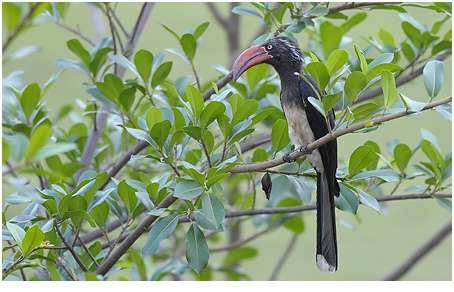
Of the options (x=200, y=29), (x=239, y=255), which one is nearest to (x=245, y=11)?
(x=200, y=29)

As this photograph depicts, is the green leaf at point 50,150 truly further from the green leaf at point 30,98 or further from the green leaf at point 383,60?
the green leaf at point 30,98

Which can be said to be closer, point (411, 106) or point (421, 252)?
point (411, 106)

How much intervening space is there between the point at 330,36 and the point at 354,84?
0.63 meters

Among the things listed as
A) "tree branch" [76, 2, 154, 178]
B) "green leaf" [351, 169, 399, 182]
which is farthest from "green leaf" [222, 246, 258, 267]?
"green leaf" [351, 169, 399, 182]

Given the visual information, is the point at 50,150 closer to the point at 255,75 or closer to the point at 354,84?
the point at 354,84

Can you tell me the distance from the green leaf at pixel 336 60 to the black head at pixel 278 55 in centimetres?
30

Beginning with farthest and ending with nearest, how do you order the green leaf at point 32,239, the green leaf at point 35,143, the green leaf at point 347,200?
the green leaf at point 347,200 < the green leaf at point 32,239 < the green leaf at point 35,143

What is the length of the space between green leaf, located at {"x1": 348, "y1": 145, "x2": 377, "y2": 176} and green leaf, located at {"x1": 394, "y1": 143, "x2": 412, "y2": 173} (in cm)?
19

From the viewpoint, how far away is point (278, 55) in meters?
1.76

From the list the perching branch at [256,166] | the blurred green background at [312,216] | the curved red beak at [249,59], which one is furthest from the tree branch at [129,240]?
the blurred green background at [312,216]

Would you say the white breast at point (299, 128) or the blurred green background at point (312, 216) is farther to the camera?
the blurred green background at point (312, 216)

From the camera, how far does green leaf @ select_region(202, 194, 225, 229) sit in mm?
1446

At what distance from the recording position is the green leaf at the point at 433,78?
142 cm

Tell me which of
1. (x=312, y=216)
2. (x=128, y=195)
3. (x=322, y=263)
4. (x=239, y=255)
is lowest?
(x=312, y=216)
